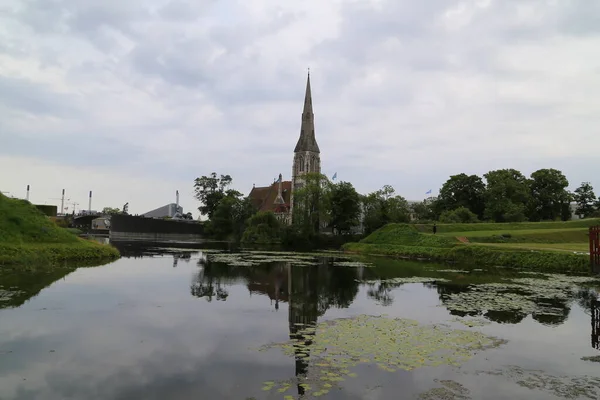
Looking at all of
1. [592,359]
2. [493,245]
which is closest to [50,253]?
[592,359]

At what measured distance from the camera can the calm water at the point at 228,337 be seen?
824cm

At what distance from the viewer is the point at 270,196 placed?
5443 inches

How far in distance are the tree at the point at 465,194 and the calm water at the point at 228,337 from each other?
7714cm

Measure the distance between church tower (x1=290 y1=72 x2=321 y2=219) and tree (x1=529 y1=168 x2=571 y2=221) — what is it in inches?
2184

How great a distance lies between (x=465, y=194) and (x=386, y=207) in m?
29.6

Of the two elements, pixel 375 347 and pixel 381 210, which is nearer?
pixel 375 347

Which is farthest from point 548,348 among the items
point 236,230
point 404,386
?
point 236,230

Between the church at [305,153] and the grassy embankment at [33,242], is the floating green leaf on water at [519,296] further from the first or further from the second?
the church at [305,153]

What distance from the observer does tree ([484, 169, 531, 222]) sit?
7838cm

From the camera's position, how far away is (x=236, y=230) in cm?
9931

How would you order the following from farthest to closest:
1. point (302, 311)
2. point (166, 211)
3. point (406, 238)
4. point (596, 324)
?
point (166, 211), point (406, 238), point (302, 311), point (596, 324)

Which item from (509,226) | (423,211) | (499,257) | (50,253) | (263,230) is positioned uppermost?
(423,211)

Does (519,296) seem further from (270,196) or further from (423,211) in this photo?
(270,196)

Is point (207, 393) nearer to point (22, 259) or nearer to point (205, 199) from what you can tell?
point (22, 259)
